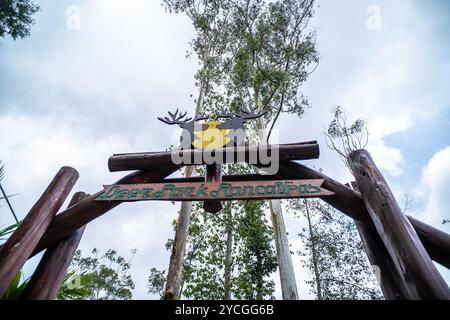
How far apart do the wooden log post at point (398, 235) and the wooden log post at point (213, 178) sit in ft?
3.97

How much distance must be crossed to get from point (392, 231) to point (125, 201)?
2.06 m

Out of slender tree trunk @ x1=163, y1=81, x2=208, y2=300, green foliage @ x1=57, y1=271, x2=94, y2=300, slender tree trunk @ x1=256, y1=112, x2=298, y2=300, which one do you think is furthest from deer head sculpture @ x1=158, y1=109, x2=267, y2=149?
slender tree trunk @ x1=256, y1=112, x2=298, y2=300

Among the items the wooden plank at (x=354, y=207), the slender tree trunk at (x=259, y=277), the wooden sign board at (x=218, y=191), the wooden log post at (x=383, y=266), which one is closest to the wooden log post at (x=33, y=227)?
the wooden sign board at (x=218, y=191)

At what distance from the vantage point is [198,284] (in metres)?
8.71

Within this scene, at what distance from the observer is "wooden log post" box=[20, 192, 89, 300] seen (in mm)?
1867

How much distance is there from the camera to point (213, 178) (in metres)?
2.39

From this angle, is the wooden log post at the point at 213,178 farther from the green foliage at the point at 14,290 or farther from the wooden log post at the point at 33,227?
the green foliage at the point at 14,290

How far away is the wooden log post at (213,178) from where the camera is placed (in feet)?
7.32

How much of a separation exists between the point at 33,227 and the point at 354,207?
8.40 feet

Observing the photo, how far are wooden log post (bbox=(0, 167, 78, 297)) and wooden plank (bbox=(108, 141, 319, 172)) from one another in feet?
1.44

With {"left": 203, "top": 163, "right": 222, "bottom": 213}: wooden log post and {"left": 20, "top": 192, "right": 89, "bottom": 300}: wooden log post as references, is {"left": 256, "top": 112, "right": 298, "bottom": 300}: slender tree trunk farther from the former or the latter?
{"left": 20, "top": 192, "right": 89, "bottom": 300}: wooden log post
